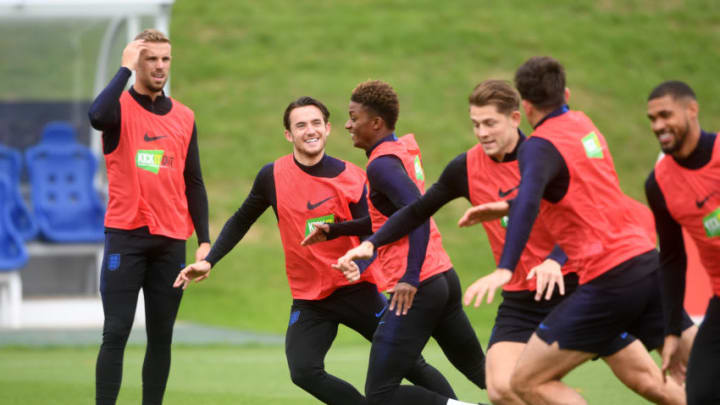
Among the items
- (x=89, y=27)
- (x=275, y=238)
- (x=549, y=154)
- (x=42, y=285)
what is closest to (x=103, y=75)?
(x=89, y=27)

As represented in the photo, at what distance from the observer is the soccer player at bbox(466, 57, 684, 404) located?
4.46 meters

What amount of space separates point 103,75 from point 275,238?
462 cm

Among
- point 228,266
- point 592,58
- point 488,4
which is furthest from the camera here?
point 488,4

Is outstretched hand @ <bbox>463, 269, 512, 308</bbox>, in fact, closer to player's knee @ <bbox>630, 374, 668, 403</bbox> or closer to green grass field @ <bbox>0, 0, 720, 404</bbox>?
player's knee @ <bbox>630, 374, 668, 403</bbox>

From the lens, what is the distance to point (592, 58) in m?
23.7

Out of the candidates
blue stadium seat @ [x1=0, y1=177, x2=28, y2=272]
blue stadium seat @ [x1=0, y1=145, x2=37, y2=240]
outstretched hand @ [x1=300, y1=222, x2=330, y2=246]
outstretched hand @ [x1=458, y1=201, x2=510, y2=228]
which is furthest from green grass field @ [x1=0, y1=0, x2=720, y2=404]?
outstretched hand @ [x1=458, y1=201, x2=510, y2=228]

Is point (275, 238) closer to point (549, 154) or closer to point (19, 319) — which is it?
point (19, 319)

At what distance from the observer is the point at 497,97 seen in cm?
490

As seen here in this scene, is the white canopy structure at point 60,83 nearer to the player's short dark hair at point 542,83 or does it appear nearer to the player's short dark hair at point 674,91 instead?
the player's short dark hair at point 542,83

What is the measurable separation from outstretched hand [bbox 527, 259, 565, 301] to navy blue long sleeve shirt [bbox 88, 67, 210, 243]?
2.54 m

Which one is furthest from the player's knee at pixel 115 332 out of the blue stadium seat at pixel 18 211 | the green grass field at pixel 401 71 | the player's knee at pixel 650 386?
the blue stadium seat at pixel 18 211

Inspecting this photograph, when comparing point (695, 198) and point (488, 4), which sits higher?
point (488, 4)

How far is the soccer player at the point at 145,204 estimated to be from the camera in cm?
600

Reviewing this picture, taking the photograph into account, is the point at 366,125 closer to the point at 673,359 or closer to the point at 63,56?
the point at 673,359
